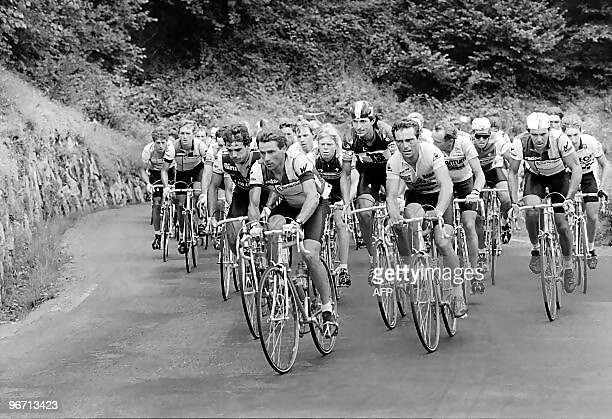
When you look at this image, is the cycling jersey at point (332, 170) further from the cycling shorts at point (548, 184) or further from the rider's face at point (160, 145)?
the rider's face at point (160, 145)

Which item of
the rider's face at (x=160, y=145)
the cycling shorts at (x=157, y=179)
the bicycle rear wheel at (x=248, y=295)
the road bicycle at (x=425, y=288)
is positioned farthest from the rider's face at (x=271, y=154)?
the rider's face at (x=160, y=145)

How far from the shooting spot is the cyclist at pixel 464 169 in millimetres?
11516

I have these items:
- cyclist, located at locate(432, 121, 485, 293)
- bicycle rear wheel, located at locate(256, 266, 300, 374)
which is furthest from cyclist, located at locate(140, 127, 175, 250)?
bicycle rear wheel, located at locate(256, 266, 300, 374)

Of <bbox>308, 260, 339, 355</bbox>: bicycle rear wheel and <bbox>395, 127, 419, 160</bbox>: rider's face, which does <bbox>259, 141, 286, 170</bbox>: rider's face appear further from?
<bbox>395, 127, 419, 160</bbox>: rider's face

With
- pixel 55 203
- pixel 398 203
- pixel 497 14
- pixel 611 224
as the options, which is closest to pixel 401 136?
pixel 398 203

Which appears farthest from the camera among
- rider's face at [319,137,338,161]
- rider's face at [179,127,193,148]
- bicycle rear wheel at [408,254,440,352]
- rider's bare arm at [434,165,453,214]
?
rider's face at [179,127,193,148]

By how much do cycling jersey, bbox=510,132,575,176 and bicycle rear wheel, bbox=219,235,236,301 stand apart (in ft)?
12.0

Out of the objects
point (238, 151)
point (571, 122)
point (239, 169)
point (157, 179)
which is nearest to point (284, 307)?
point (238, 151)

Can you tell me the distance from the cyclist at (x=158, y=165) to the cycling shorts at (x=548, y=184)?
6.15 metres

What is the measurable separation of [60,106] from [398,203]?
19646mm

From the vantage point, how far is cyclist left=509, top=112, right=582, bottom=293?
11.0 metres

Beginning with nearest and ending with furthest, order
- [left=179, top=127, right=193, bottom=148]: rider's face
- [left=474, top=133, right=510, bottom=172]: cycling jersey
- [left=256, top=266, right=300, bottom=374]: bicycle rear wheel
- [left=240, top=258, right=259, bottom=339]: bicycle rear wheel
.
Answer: [left=256, top=266, right=300, bottom=374]: bicycle rear wheel < [left=240, top=258, right=259, bottom=339]: bicycle rear wheel < [left=474, top=133, right=510, bottom=172]: cycling jersey < [left=179, top=127, right=193, bottom=148]: rider's face

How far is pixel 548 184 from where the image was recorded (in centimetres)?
1172

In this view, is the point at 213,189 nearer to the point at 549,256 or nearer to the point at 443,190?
the point at 443,190
